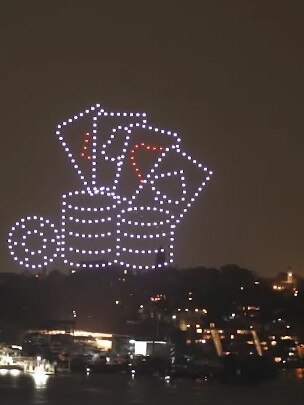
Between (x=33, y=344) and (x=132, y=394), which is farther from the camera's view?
(x=33, y=344)

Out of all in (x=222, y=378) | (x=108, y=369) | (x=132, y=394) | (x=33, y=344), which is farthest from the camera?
(x=33, y=344)

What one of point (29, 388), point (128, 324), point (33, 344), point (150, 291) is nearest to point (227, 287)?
point (150, 291)

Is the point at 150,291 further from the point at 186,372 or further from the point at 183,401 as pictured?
the point at 183,401

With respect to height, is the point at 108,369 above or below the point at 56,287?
below

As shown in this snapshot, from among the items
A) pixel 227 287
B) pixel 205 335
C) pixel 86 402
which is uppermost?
pixel 227 287

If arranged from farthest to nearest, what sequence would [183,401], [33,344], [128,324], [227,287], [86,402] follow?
[227,287] → [128,324] → [33,344] → [183,401] → [86,402]
